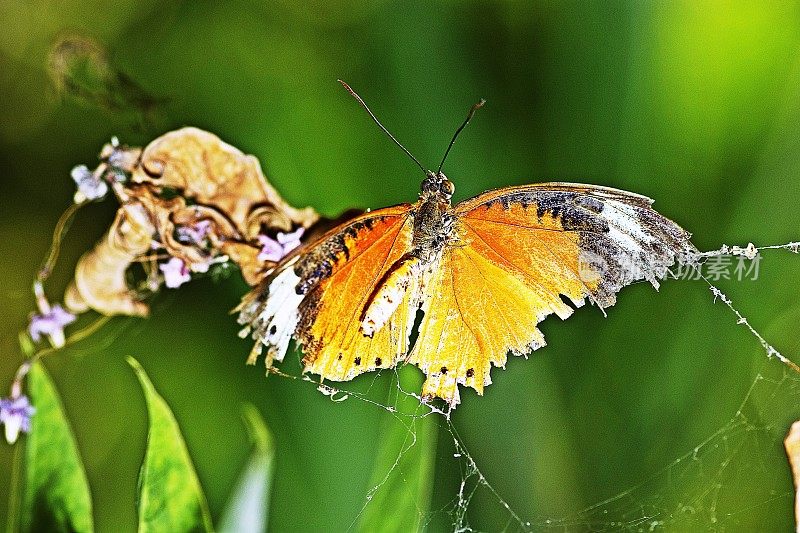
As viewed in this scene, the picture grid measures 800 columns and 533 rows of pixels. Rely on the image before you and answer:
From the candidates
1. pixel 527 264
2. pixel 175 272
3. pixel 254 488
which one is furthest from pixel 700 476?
pixel 175 272

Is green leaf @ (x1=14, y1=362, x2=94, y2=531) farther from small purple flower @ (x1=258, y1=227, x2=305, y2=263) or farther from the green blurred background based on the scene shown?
small purple flower @ (x1=258, y1=227, x2=305, y2=263)

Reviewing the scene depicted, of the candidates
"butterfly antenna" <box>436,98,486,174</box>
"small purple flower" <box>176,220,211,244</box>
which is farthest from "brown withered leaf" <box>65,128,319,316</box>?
"butterfly antenna" <box>436,98,486,174</box>

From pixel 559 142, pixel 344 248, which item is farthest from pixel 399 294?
pixel 559 142

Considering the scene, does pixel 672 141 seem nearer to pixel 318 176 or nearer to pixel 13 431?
pixel 318 176

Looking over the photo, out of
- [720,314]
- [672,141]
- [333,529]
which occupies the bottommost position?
[333,529]

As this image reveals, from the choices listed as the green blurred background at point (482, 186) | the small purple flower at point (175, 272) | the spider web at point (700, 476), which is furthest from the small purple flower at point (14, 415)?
the spider web at point (700, 476)

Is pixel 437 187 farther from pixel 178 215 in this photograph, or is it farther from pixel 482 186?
pixel 178 215
